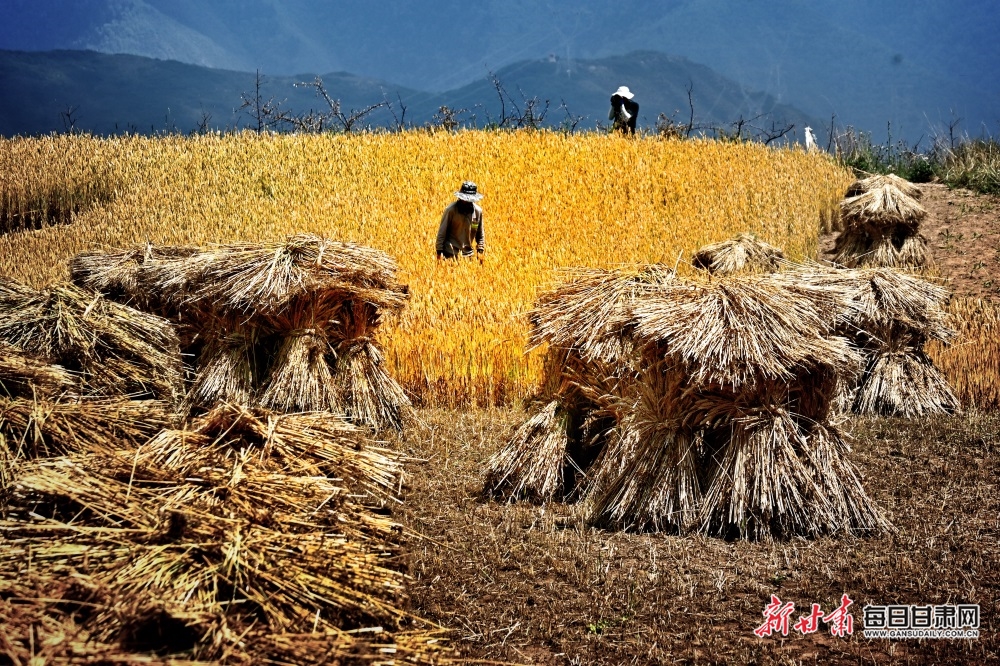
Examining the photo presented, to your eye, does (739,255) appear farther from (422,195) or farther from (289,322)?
(422,195)

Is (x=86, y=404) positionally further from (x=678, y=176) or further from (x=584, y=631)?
(x=678, y=176)

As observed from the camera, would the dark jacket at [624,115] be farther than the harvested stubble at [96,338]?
Yes

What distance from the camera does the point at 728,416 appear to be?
208 inches

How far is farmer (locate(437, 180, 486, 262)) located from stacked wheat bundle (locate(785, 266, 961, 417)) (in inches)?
192

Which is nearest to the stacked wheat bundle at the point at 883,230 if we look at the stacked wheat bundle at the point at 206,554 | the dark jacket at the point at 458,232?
the dark jacket at the point at 458,232

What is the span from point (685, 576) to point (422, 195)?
13.5 metres

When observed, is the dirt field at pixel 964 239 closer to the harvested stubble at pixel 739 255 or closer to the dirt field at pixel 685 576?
the harvested stubble at pixel 739 255

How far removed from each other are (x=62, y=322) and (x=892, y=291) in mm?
6472

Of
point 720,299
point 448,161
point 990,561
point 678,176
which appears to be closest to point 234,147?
point 448,161

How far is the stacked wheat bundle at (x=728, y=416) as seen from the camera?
202 inches

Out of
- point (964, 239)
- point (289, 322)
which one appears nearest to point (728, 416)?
point (289, 322)

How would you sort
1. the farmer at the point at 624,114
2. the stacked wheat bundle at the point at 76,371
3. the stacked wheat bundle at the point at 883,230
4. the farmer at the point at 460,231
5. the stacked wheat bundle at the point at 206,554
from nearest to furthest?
1. the stacked wheat bundle at the point at 206,554
2. the stacked wheat bundle at the point at 76,371
3. the farmer at the point at 460,231
4. the stacked wheat bundle at the point at 883,230
5. the farmer at the point at 624,114

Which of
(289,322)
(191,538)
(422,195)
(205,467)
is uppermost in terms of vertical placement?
(422,195)

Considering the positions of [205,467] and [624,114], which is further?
[624,114]
